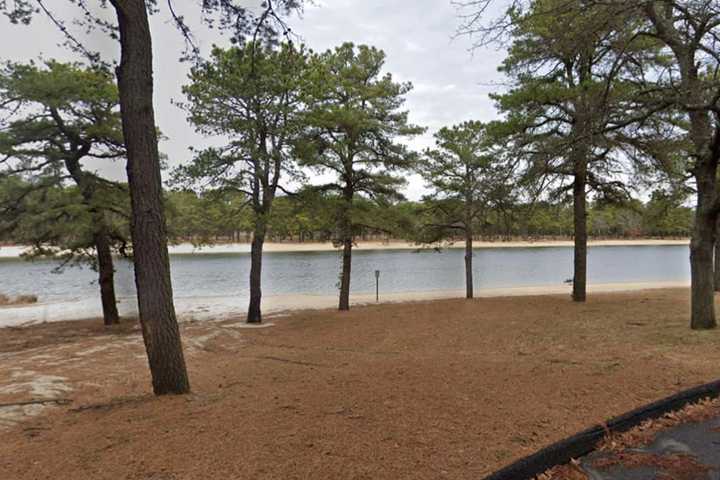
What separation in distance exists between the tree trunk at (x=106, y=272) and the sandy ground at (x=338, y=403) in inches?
170

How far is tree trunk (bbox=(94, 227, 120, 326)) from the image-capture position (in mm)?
11719

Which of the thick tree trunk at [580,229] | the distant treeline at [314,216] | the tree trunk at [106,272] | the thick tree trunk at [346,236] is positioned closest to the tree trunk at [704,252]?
the distant treeline at [314,216]

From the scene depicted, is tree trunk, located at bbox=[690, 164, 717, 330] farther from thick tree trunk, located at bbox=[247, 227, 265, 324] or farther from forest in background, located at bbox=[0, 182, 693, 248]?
thick tree trunk, located at bbox=[247, 227, 265, 324]

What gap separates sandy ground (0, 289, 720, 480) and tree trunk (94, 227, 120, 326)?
432cm

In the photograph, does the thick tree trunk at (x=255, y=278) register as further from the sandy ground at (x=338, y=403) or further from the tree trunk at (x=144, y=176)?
the tree trunk at (x=144, y=176)

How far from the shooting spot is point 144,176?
395cm

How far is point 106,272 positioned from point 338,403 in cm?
1117

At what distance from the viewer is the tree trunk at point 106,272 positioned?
11.7 m

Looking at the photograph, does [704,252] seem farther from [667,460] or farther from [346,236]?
[346,236]

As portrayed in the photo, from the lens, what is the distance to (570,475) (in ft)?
7.20

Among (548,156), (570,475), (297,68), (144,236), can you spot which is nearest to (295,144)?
(297,68)

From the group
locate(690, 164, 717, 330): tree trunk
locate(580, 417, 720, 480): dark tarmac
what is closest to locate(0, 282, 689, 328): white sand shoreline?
locate(690, 164, 717, 330): tree trunk

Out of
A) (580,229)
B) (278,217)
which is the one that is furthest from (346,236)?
(580,229)

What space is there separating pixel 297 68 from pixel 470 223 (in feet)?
25.4
